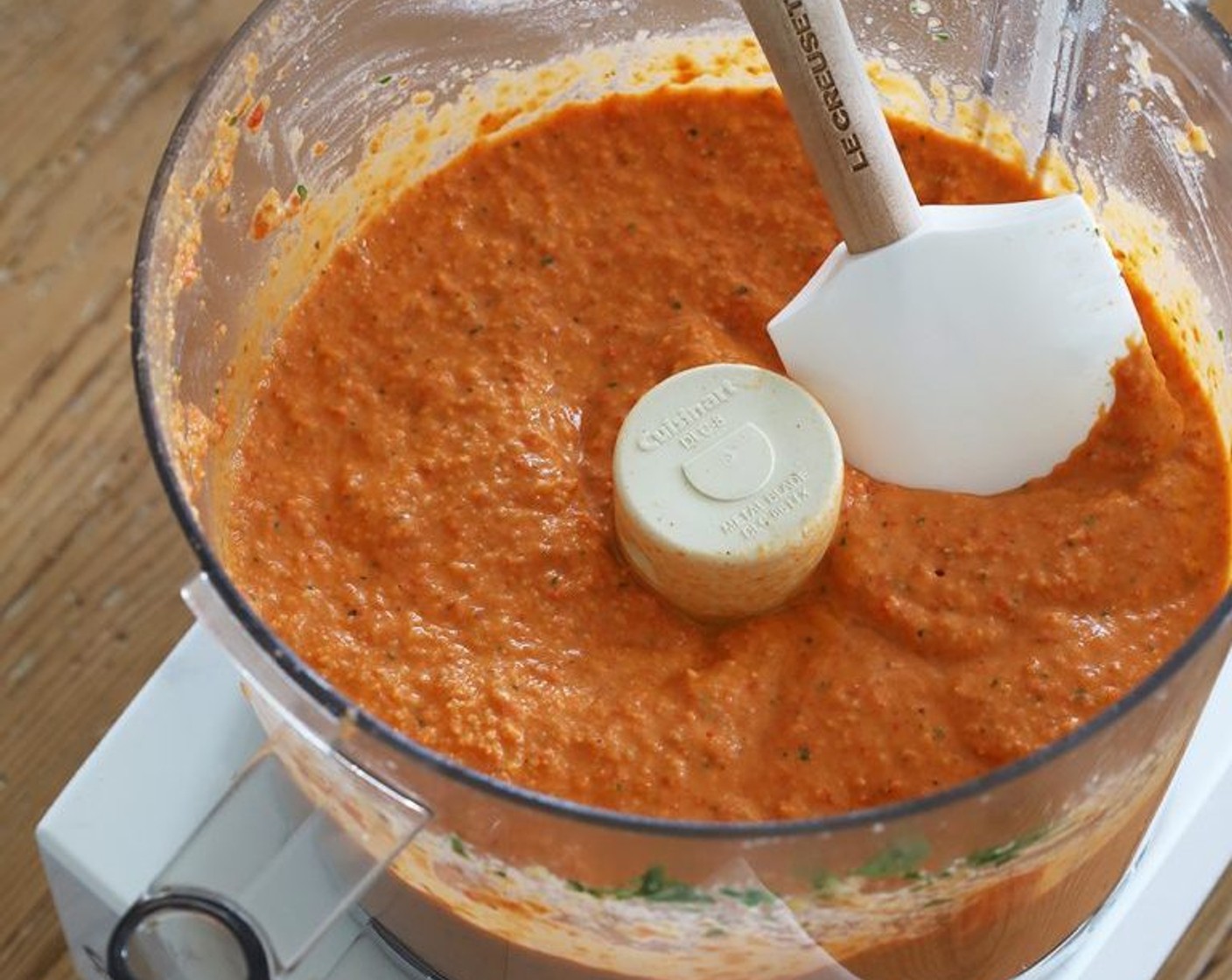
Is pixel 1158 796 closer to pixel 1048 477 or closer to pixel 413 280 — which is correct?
pixel 1048 477

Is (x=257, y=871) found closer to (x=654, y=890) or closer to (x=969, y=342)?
(x=654, y=890)

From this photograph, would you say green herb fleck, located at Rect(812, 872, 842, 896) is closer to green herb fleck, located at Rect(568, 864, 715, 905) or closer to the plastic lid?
green herb fleck, located at Rect(568, 864, 715, 905)

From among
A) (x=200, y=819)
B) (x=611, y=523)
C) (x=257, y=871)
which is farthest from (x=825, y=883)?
(x=200, y=819)

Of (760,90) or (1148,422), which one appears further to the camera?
(760,90)

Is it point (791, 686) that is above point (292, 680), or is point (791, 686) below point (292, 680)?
below

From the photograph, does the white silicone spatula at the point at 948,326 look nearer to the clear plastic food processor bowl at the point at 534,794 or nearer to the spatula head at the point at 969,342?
the spatula head at the point at 969,342

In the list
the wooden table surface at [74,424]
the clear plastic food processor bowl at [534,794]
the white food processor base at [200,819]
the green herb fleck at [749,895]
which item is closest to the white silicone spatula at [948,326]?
the clear plastic food processor bowl at [534,794]

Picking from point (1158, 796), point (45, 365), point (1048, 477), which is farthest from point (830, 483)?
point (45, 365)
